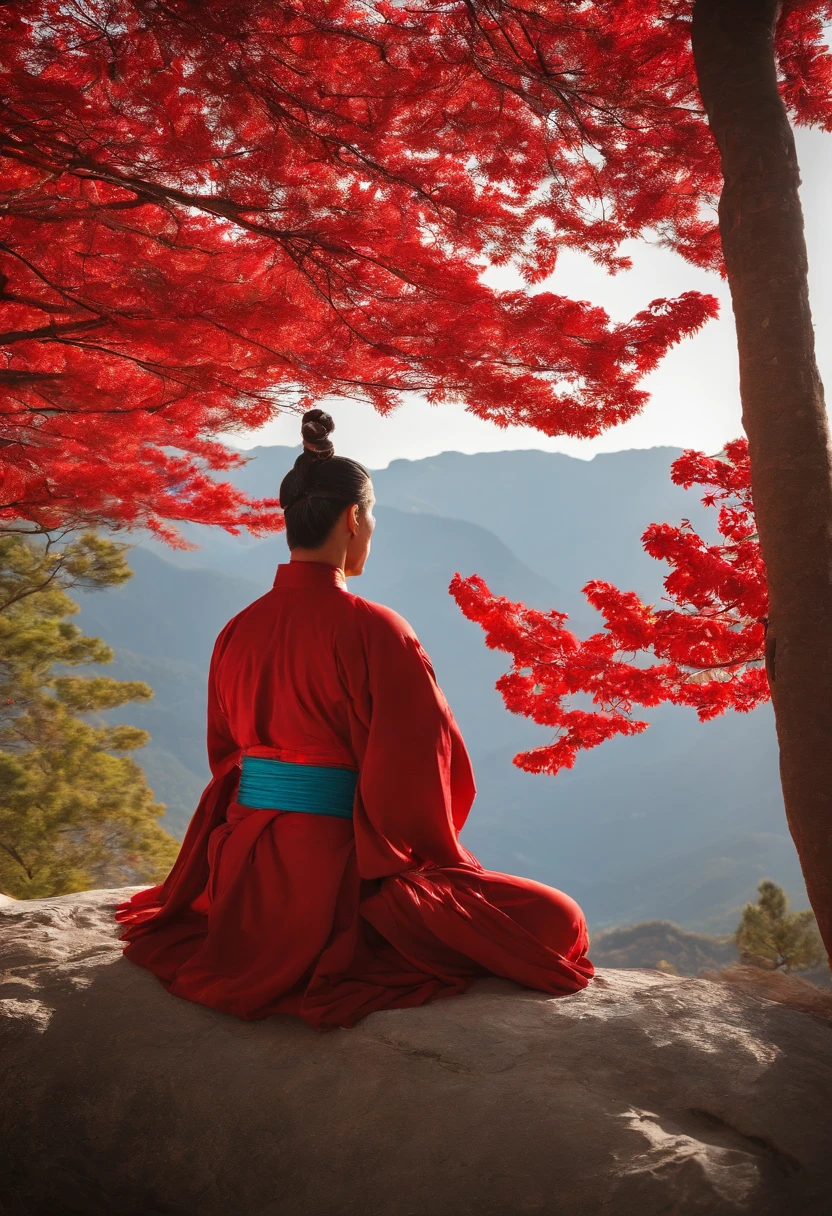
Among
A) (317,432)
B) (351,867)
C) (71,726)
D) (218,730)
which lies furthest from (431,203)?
(71,726)

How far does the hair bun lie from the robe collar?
31 centimetres

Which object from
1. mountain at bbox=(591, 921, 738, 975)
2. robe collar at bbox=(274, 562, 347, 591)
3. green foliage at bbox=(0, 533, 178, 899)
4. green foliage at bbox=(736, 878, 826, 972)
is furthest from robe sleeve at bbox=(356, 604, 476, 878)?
mountain at bbox=(591, 921, 738, 975)

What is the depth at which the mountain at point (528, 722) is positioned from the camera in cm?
3891

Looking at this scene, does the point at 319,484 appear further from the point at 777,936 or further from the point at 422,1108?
the point at 777,936

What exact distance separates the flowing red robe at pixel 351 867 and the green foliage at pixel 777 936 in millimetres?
5603

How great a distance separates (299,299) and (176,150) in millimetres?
684

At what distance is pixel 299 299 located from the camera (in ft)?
11.0

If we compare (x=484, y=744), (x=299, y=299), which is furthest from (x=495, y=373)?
(x=484, y=744)

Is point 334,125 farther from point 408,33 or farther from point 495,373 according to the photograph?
point 495,373

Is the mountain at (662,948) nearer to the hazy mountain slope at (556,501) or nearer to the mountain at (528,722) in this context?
the mountain at (528,722)

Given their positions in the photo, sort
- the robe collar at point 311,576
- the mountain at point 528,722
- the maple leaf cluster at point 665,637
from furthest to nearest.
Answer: the mountain at point 528,722
the maple leaf cluster at point 665,637
the robe collar at point 311,576

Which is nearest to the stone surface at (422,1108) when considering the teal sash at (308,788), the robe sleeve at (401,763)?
the robe sleeve at (401,763)

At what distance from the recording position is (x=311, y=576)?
230cm

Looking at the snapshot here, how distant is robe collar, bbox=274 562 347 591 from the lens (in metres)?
2.29
